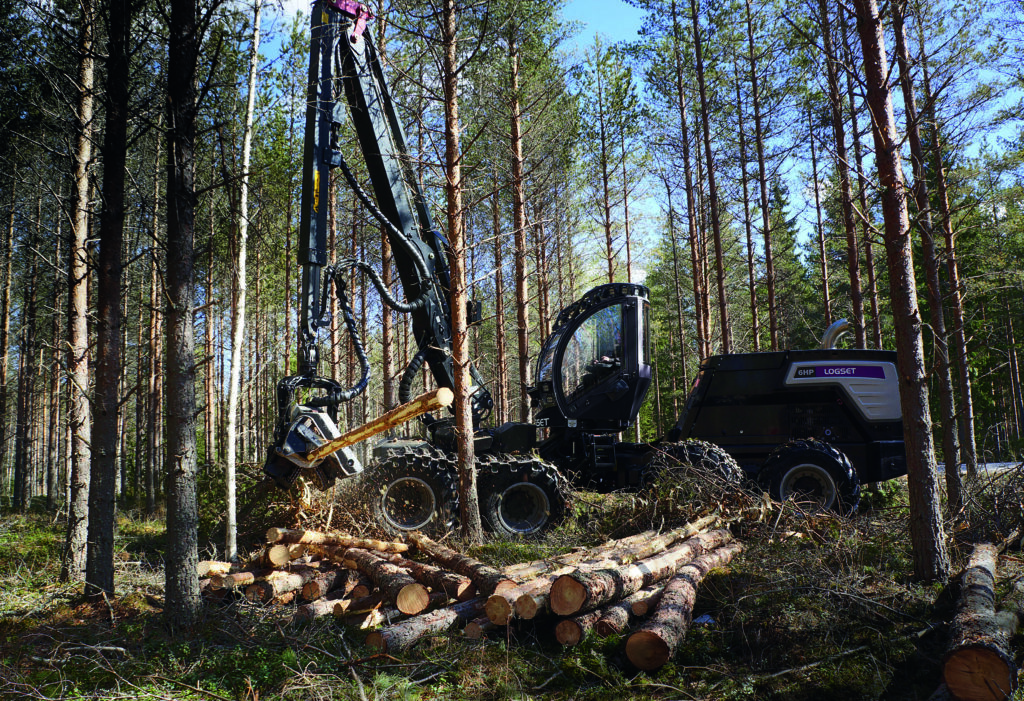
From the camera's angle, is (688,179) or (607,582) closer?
(607,582)

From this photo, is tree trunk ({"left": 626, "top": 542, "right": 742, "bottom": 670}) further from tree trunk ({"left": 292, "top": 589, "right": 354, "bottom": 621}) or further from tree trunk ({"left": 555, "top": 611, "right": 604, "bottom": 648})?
tree trunk ({"left": 292, "top": 589, "right": 354, "bottom": 621})

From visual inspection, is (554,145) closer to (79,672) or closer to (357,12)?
(357,12)

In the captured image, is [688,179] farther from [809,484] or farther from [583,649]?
[583,649]

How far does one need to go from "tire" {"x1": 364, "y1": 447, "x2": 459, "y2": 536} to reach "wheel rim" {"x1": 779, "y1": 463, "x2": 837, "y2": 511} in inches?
152

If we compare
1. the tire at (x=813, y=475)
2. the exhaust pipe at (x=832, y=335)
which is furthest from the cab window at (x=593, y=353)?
the exhaust pipe at (x=832, y=335)

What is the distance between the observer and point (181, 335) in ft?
16.4

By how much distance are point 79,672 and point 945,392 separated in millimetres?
8852

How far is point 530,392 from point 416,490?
2286mm

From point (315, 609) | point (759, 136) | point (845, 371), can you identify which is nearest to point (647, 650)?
point (315, 609)

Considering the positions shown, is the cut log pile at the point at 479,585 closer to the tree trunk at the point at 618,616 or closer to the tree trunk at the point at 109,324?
the tree trunk at the point at 618,616

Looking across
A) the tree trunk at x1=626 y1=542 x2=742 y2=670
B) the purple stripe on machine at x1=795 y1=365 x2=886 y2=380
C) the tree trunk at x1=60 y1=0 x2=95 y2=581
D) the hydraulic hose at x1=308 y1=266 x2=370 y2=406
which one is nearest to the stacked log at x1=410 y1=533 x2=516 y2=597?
the tree trunk at x1=626 y1=542 x2=742 y2=670

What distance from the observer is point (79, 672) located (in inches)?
162

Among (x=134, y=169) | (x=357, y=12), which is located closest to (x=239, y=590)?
(x=357, y=12)

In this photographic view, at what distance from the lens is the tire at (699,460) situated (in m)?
7.61
